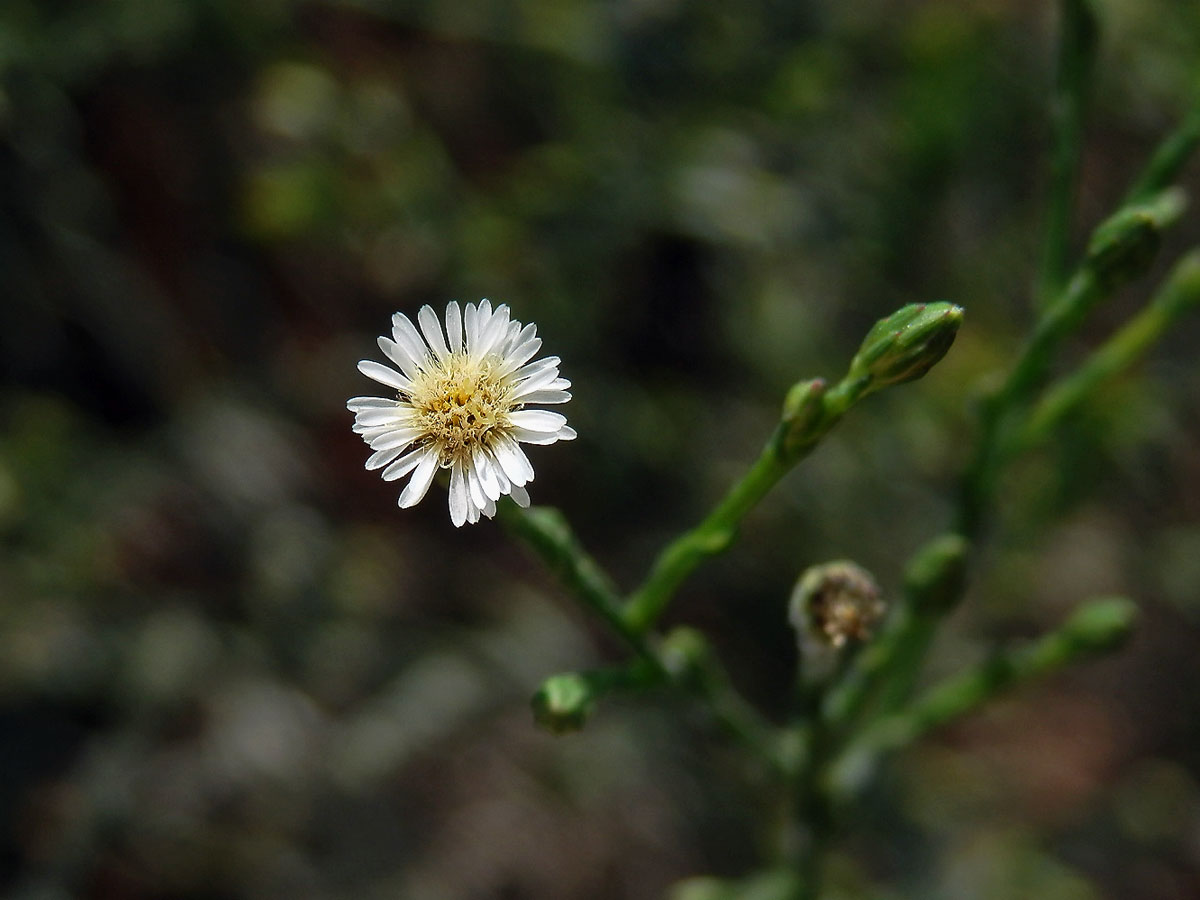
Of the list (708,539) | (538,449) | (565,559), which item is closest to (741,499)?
(708,539)

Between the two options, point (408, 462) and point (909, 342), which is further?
point (408, 462)

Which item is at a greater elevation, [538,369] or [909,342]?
[538,369]

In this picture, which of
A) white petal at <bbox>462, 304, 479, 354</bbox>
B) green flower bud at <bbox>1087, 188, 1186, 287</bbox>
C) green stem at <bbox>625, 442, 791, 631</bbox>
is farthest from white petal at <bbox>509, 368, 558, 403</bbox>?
green flower bud at <bbox>1087, 188, 1186, 287</bbox>

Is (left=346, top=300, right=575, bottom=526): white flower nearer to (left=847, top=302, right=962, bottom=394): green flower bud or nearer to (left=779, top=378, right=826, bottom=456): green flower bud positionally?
(left=779, top=378, right=826, bottom=456): green flower bud

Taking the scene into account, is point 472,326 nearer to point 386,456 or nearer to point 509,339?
point 509,339

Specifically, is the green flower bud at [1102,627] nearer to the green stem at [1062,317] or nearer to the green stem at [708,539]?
the green stem at [1062,317]

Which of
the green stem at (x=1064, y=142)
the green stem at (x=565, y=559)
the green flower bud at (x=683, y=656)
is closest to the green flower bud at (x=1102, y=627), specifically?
the green stem at (x=1064, y=142)

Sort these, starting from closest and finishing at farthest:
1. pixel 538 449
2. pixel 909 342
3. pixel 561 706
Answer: pixel 909 342 < pixel 561 706 < pixel 538 449

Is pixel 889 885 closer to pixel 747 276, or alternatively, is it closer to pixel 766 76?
pixel 747 276
